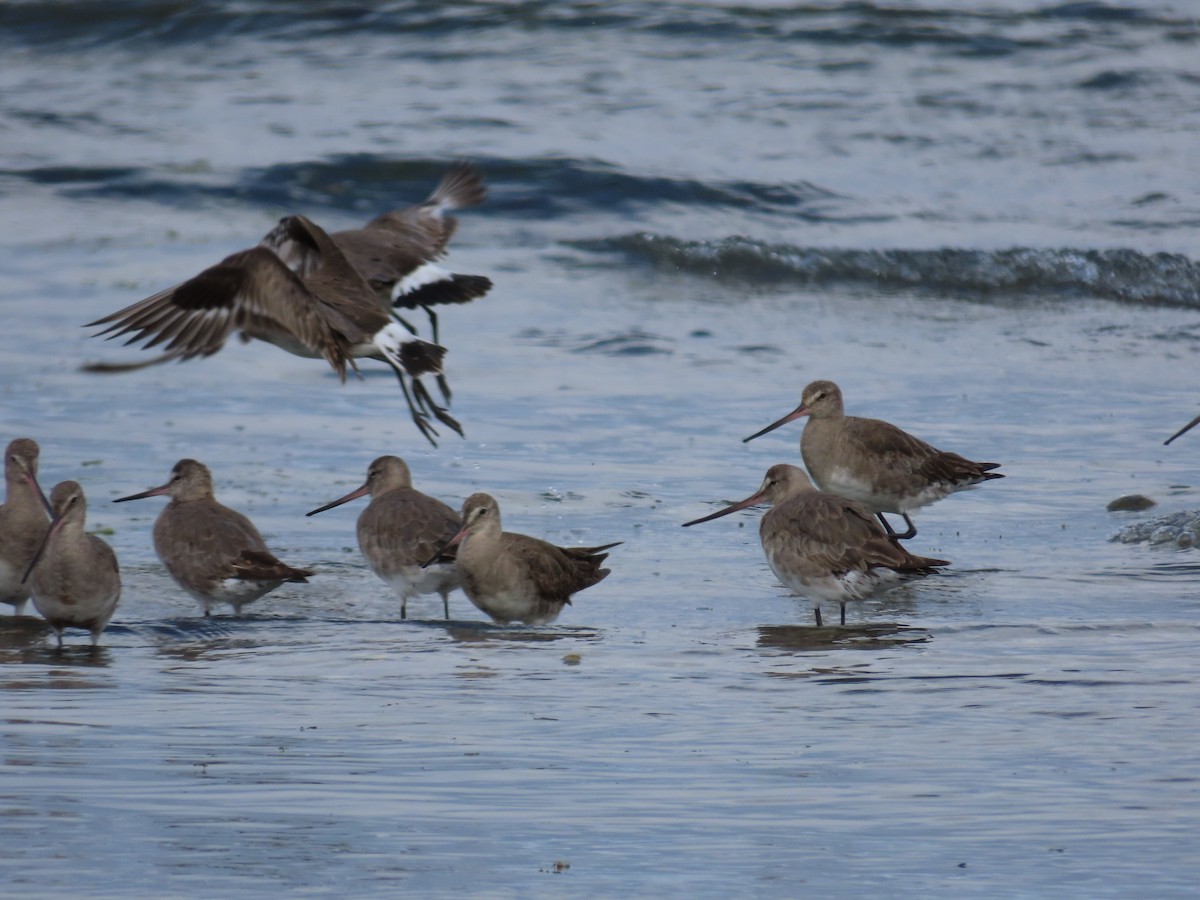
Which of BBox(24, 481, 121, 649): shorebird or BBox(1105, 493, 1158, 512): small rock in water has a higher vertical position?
BBox(24, 481, 121, 649): shorebird

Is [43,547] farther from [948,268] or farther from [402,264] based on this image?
[948,268]

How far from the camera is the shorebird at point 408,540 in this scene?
7.25 m

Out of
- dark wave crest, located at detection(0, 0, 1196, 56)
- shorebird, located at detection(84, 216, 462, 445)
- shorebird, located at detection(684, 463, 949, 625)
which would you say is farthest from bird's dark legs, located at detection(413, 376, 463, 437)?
dark wave crest, located at detection(0, 0, 1196, 56)

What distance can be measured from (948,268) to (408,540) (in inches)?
327

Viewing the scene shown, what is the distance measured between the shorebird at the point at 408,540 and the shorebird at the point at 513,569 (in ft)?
0.33

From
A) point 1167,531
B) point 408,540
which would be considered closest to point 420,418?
point 408,540

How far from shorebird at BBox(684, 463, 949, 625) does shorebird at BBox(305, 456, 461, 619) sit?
4.12 ft

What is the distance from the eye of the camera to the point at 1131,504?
838cm

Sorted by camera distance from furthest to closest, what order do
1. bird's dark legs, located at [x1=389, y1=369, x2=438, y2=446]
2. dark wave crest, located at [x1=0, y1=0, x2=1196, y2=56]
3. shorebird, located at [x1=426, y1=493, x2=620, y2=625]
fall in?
dark wave crest, located at [x1=0, y1=0, x2=1196, y2=56]
bird's dark legs, located at [x1=389, y1=369, x2=438, y2=446]
shorebird, located at [x1=426, y1=493, x2=620, y2=625]

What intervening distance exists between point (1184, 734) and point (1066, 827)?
892mm

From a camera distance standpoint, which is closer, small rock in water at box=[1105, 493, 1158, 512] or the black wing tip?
small rock in water at box=[1105, 493, 1158, 512]

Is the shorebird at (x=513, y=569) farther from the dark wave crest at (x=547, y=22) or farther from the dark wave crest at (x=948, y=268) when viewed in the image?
the dark wave crest at (x=547, y=22)

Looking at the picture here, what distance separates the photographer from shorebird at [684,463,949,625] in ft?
22.7

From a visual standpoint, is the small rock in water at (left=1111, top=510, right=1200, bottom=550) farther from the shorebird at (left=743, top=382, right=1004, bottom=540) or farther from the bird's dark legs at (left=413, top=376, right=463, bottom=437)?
the bird's dark legs at (left=413, top=376, right=463, bottom=437)
